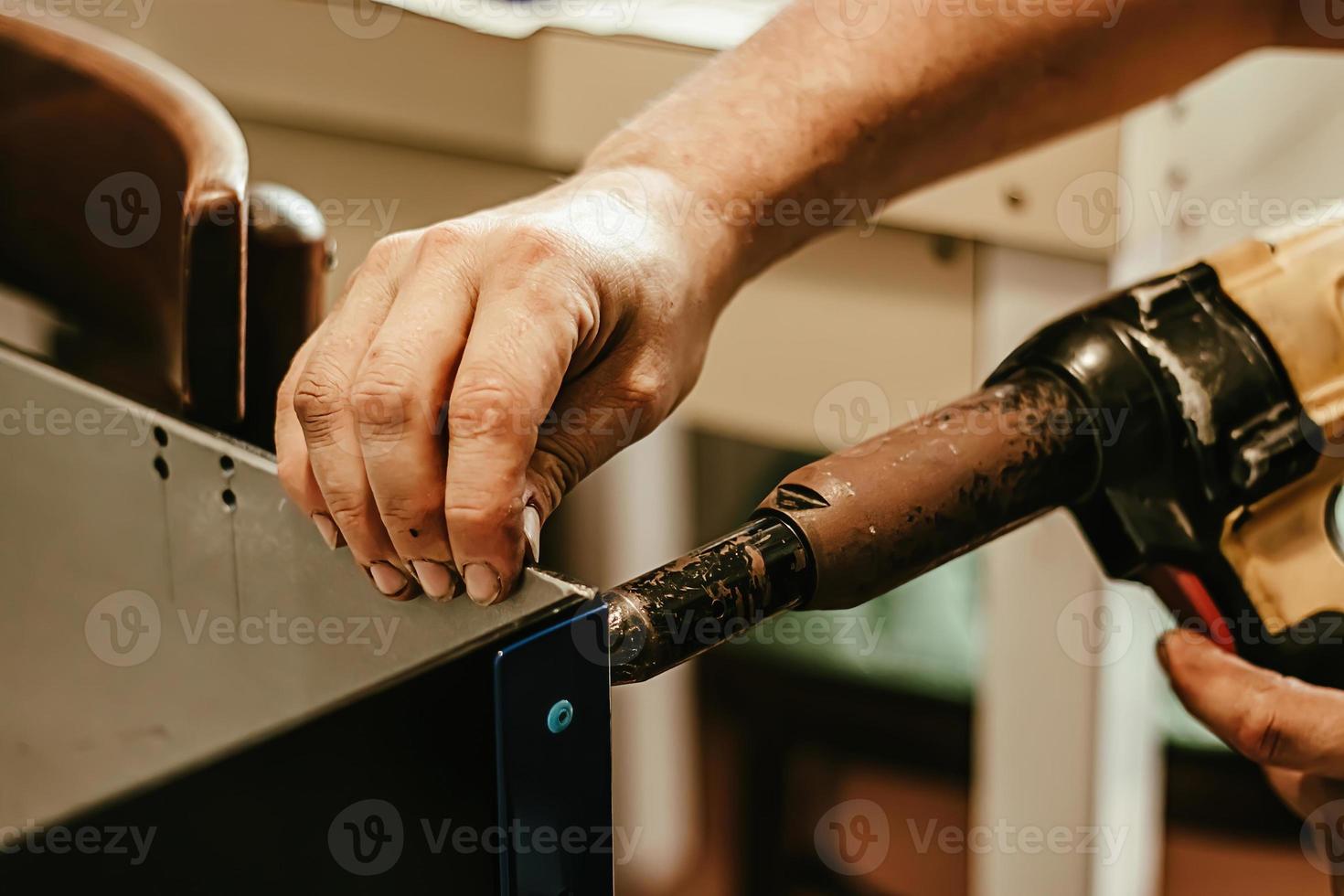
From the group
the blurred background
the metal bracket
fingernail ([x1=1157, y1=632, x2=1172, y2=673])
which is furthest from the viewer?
the blurred background

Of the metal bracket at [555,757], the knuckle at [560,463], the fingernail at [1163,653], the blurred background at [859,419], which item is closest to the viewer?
the metal bracket at [555,757]

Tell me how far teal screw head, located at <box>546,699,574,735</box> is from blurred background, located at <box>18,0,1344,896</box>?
74 cm

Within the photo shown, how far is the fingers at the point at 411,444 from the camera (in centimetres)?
38

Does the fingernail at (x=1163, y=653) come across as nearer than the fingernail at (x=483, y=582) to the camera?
No

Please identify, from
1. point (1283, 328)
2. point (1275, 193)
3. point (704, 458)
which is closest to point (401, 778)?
point (1283, 328)

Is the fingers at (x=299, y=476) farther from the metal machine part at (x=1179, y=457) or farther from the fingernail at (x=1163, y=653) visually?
the fingernail at (x=1163, y=653)

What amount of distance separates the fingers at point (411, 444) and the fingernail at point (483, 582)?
0.02m

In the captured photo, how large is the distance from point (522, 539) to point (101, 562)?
0.24 metres

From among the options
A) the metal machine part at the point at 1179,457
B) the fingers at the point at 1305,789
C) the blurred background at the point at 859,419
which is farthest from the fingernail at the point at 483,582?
the blurred background at the point at 859,419

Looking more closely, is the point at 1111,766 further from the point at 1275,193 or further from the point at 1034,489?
the point at 1034,489

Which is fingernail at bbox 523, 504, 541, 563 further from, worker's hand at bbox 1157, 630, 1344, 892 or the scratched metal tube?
worker's hand at bbox 1157, 630, 1344, 892

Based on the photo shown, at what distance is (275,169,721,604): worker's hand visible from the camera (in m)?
0.38

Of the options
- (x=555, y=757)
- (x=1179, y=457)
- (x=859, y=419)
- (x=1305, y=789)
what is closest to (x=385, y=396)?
(x=555, y=757)

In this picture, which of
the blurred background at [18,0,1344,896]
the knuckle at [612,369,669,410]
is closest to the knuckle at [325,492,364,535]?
the knuckle at [612,369,669,410]
